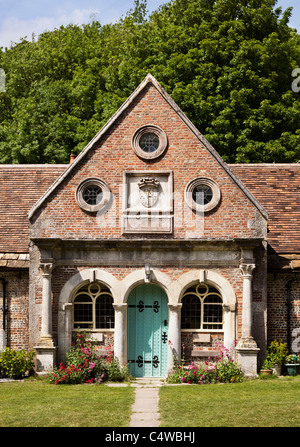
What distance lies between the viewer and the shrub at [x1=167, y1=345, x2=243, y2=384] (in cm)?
1984

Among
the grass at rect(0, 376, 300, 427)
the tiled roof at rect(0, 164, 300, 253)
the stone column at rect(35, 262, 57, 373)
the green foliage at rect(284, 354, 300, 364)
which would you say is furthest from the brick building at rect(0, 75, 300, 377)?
the grass at rect(0, 376, 300, 427)

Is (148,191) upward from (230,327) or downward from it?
upward

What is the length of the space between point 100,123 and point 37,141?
3.30 metres

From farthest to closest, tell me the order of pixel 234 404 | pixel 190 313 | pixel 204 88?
pixel 204 88 → pixel 190 313 → pixel 234 404

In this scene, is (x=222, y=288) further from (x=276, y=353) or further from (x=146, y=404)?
(x=146, y=404)

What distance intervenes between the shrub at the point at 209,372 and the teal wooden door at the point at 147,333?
2.45 feet

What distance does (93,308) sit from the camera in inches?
827

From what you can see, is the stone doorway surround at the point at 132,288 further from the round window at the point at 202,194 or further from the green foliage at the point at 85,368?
the round window at the point at 202,194

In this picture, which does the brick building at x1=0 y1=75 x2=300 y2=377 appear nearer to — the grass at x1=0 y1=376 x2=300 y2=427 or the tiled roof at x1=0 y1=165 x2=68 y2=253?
the tiled roof at x1=0 y1=165 x2=68 y2=253

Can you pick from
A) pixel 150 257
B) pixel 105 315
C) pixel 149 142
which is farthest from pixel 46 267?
pixel 149 142

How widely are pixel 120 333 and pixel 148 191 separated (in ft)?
14.4

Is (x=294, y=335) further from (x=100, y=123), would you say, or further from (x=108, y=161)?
(x=100, y=123)

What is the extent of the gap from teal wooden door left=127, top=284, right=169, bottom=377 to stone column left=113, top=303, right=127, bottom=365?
375 millimetres

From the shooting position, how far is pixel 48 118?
123 feet
